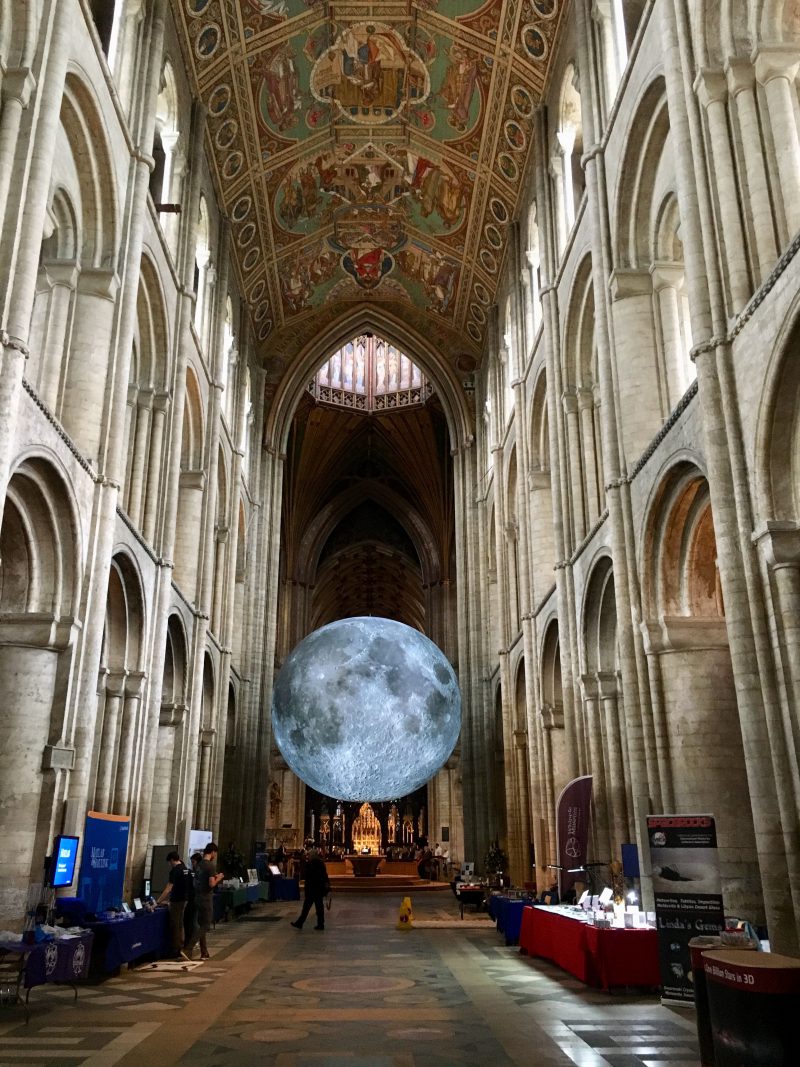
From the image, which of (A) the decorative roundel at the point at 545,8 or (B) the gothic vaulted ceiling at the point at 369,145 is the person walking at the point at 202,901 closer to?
(B) the gothic vaulted ceiling at the point at 369,145

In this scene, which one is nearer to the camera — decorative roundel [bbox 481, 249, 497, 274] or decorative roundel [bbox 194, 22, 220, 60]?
decorative roundel [bbox 194, 22, 220, 60]

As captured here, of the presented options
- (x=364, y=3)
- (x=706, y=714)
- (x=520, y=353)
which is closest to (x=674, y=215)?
(x=706, y=714)

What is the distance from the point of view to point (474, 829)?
2430 cm

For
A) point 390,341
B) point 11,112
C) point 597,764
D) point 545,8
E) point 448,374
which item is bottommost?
point 597,764

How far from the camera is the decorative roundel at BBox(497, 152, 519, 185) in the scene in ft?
64.6

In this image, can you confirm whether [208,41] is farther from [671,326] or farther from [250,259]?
[671,326]

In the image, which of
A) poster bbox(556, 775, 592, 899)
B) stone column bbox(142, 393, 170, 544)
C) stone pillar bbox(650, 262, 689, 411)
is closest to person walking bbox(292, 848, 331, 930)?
poster bbox(556, 775, 592, 899)

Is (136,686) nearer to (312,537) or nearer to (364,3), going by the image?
(364,3)

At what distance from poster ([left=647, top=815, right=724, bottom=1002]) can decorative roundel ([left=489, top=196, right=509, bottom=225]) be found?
55.2ft

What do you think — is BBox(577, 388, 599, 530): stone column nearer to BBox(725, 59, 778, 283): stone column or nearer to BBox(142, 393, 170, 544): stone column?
BBox(725, 59, 778, 283): stone column

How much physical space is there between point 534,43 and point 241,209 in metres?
7.51

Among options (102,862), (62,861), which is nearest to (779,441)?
(62,861)

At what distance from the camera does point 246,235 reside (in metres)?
21.9

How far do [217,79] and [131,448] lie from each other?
7.80 meters
